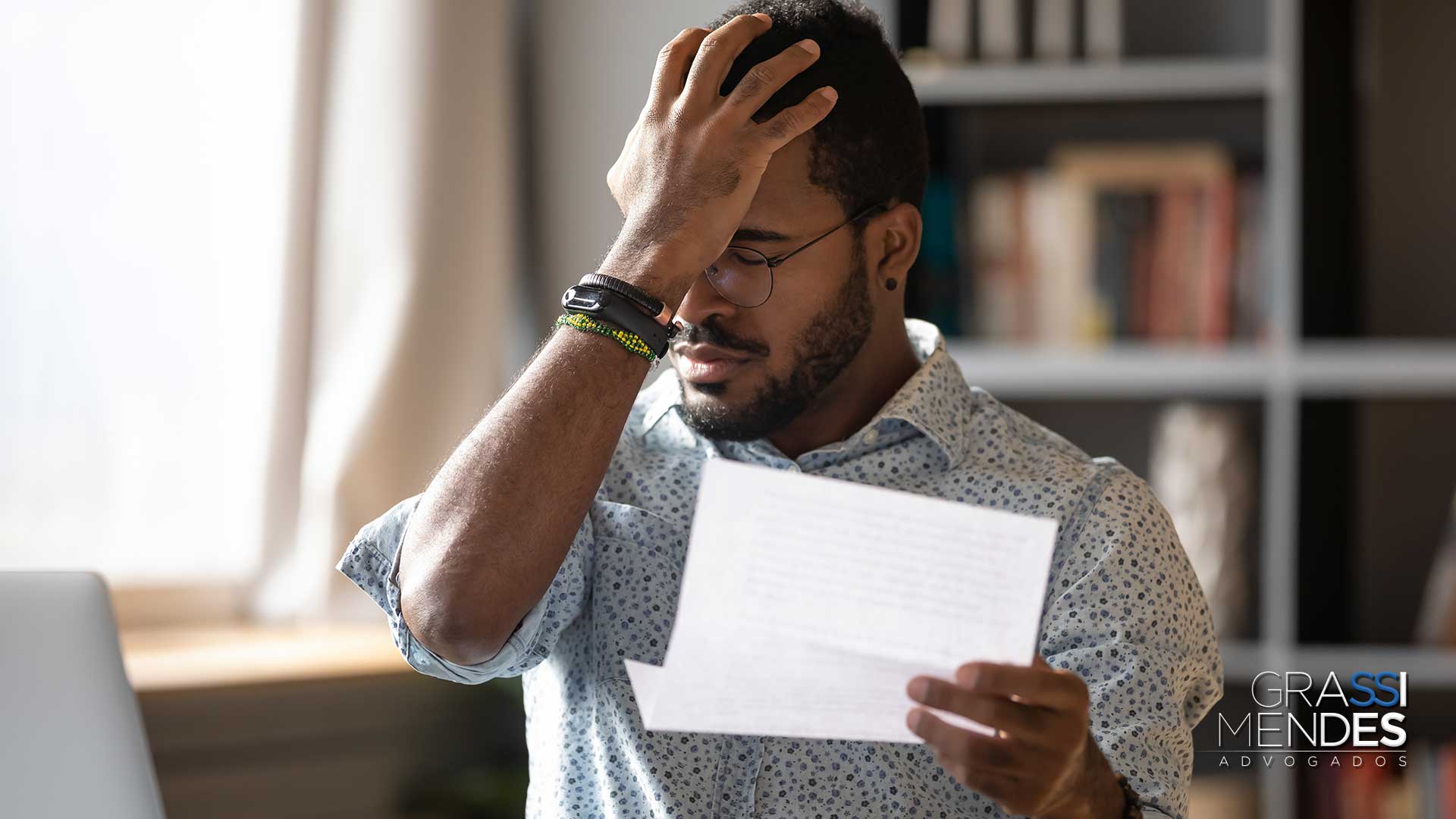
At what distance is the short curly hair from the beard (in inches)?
3.0

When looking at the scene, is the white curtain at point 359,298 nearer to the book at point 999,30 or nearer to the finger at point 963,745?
the book at point 999,30

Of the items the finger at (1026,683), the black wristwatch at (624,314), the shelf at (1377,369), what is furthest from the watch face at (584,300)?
the shelf at (1377,369)

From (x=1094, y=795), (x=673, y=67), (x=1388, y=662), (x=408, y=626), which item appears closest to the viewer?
(x=1094, y=795)

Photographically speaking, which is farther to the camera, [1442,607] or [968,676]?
[1442,607]

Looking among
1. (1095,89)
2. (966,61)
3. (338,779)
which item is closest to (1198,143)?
(1095,89)

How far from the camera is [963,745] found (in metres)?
0.78

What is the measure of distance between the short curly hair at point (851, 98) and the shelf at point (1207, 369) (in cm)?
77

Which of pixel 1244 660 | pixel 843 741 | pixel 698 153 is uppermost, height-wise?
pixel 698 153

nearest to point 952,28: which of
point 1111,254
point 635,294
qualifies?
point 1111,254

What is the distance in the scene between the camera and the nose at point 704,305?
1.16 meters

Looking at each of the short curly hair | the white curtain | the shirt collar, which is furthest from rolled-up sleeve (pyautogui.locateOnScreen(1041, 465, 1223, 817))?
the white curtain

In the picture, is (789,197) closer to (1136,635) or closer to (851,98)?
(851,98)

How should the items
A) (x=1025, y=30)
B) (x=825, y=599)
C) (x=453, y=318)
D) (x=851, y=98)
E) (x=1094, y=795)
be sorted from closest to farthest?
(x=825, y=599)
(x=1094, y=795)
(x=851, y=98)
(x=1025, y=30)
(x=453, y=318)

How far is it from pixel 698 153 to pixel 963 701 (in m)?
0.49
